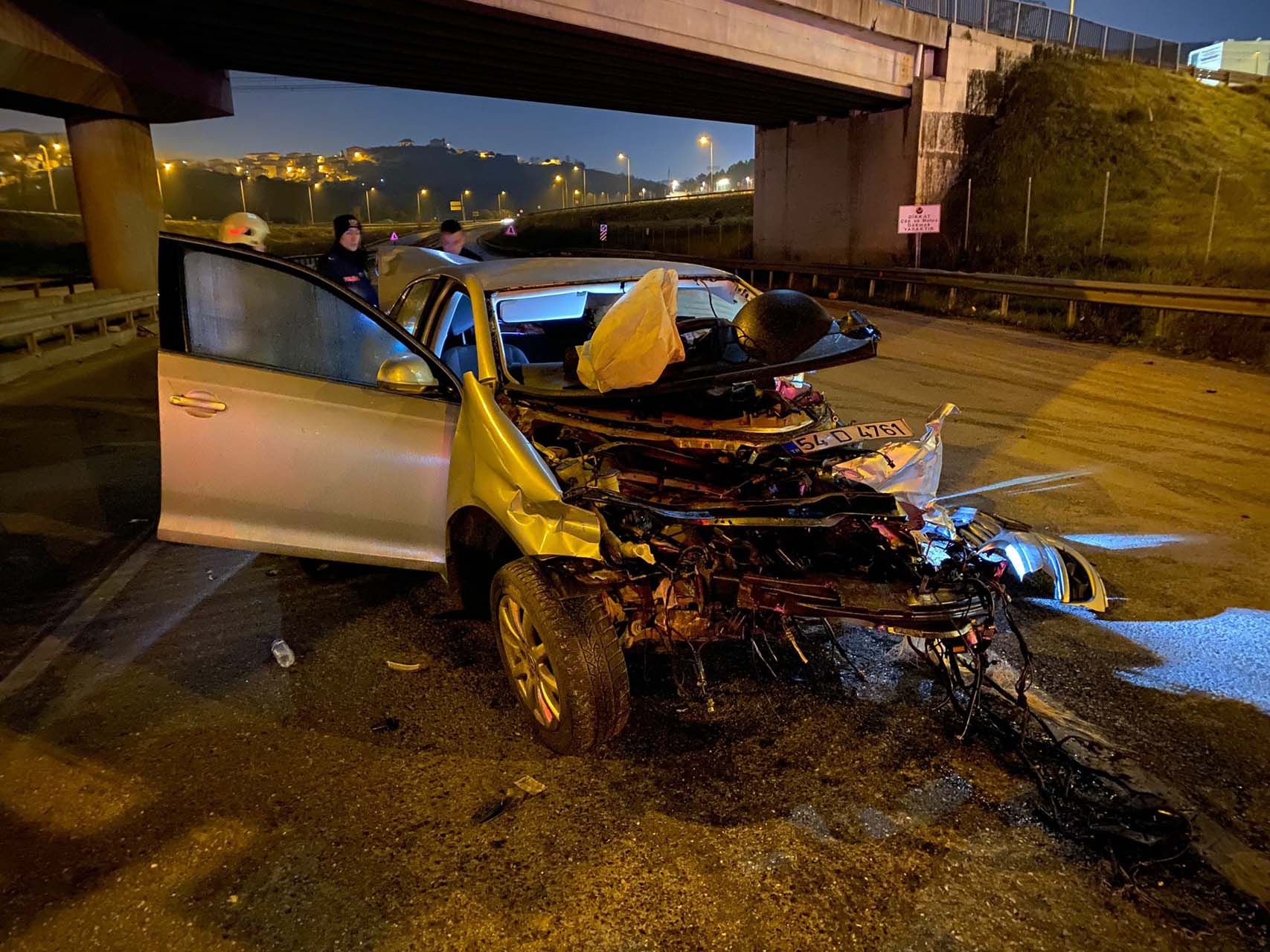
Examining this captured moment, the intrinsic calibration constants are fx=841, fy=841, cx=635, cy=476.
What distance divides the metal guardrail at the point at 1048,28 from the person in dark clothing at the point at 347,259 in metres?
20.2

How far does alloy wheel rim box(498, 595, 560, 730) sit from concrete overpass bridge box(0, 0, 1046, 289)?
47.8ft

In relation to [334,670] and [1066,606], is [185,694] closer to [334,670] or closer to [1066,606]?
[334,670]

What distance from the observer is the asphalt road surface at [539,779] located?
2.35 m

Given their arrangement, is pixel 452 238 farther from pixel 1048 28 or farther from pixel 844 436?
pixel 1048 28

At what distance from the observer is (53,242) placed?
190ft

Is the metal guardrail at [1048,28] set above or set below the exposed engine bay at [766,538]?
above

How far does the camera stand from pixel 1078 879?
7.95 ft

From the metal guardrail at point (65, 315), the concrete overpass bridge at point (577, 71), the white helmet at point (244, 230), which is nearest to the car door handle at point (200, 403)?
the white helmet at point (244, 230)

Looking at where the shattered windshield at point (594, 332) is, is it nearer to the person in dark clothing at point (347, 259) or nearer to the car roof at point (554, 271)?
the car roof at point (554, 271)

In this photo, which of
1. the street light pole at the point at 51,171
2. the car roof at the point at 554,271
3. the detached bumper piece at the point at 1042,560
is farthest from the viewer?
the street light pole at the point at 51,171

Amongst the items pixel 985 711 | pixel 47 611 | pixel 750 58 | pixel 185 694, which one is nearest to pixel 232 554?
pixel 47 611

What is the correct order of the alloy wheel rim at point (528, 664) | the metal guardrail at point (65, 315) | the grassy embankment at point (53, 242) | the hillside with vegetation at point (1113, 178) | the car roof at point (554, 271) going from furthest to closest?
the grassy embankment at point (53, 242) → the hillside with vegetation at point (1113, 178) → the metal guardrail at point (65, 315) → the car roof at point (554, 271) → the alloy wheel rim at point (528, 664)

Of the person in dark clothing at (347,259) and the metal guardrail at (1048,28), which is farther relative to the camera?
the metal guardrail at (1048,28)

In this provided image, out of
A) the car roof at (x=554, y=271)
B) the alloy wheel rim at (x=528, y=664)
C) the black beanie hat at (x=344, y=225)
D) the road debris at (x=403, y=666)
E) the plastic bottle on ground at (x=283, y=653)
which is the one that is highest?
the black beanie hat at (x=344, y=225)
